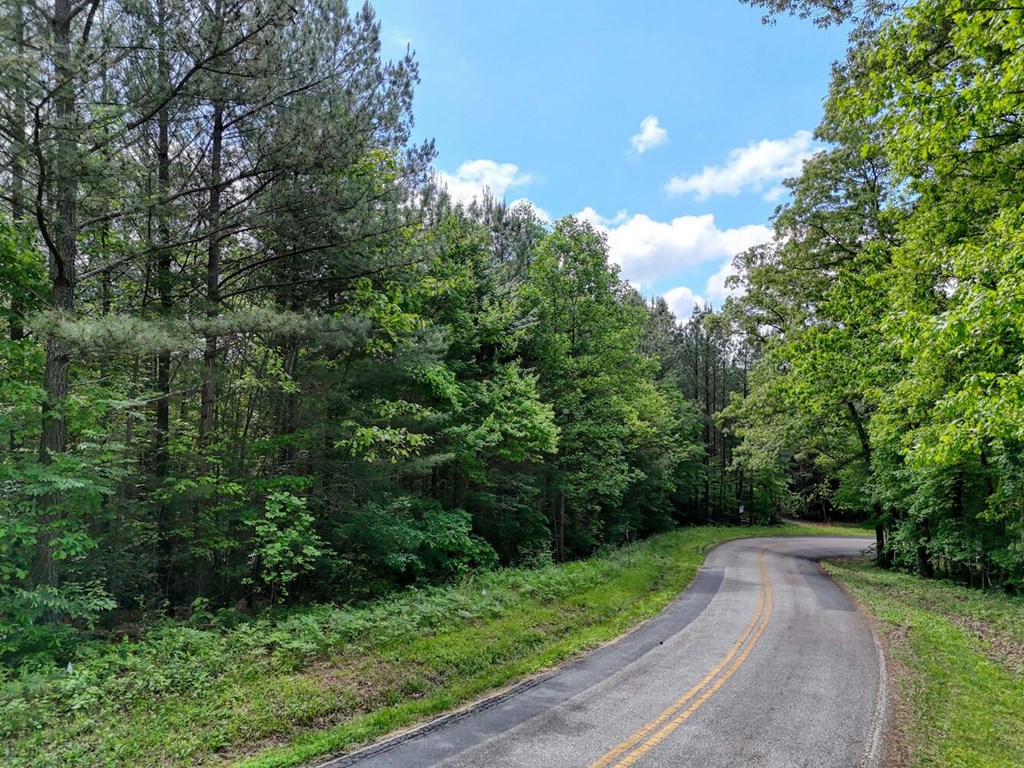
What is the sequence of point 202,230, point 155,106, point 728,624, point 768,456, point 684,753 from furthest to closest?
point 768,456
point 728,624
point 202,230
point 155,106
point 684,753

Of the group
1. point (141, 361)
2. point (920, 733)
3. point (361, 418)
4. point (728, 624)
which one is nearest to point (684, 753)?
point (920, 733)

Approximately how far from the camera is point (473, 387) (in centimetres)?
1667

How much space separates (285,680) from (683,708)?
535 cm

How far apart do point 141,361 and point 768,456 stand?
23.6m

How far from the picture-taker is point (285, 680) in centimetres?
726

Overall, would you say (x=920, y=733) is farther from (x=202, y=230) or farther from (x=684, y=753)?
(x=202, y=230)

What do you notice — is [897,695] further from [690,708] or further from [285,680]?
[285,680]

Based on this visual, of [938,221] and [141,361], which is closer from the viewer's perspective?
[938,221]

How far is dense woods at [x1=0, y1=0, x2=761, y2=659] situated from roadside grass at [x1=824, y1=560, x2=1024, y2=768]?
9.34 metres

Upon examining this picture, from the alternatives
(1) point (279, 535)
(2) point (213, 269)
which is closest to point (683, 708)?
(1) point (279, 535)

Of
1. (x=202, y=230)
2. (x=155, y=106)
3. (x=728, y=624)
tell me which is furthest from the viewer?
(x=728, y=624)

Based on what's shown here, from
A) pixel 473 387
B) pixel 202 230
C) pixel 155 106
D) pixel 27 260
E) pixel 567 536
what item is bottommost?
pixel 567 536

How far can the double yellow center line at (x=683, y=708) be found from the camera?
5867 mm

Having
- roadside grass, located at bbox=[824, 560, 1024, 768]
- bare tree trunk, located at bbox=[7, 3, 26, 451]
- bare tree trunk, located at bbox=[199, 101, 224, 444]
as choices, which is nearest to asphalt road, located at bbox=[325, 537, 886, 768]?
roadside grass, located at bbox=[824, 560, 1024, 768]
